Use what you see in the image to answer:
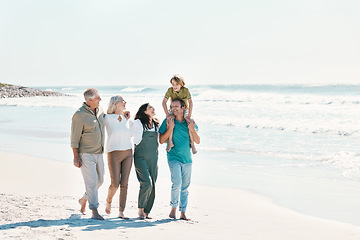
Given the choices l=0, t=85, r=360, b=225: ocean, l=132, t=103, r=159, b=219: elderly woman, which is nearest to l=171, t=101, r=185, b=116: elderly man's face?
Answer: l=132, t=103, r=159, b=219: elderly woman

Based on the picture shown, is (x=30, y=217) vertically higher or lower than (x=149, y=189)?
lower

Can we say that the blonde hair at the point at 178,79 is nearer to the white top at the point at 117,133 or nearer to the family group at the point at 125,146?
the family group at the point at 125,146

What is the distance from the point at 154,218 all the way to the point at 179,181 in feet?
1.89

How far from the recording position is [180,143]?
5.35 metres

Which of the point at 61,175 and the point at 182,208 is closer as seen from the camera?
the point at 182,208

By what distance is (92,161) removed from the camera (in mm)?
4973

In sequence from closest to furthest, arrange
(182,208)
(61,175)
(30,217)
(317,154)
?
(30,217), (182,208), (61,175), (317,154)

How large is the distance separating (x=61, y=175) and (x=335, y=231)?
4.95 metres

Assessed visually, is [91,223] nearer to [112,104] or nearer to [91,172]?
[91,172]

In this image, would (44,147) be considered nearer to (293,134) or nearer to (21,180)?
(21,180)

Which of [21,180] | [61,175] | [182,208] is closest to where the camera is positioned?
[182,208]

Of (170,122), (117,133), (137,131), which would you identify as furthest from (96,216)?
(170,122)

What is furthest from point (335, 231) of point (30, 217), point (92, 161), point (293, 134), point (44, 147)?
point (293, 134)

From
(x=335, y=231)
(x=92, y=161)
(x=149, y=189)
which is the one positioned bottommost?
(x=335, y=231)
